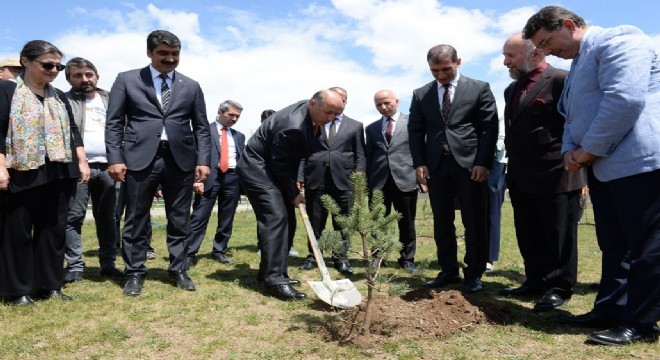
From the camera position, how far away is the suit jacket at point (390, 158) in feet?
21.1

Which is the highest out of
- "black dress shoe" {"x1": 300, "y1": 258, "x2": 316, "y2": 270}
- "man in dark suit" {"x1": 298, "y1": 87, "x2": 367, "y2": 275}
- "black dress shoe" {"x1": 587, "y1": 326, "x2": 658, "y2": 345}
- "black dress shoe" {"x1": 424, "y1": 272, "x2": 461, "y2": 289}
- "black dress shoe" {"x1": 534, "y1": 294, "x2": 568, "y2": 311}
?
"man in dark suit" {"x1": 298, "y1": 87, "x2": 367, "y2": 275}

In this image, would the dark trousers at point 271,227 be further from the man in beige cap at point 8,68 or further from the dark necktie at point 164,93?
the man in beige cap at point 8,68

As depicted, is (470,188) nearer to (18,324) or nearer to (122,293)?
(122,293)

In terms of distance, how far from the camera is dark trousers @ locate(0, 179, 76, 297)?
13.8 feet

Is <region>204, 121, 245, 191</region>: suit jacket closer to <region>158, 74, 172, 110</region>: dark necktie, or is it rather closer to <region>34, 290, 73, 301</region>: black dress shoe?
<region>158, 74, 172, 110</region>: dark necktie

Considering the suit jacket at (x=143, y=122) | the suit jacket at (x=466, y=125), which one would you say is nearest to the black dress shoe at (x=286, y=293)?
the suit jacket at (x=143, y=122)

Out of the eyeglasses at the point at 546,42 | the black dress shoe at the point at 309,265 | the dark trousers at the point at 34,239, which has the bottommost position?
the black dress shoe at the point at 309,265

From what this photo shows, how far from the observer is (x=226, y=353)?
10.5 ft

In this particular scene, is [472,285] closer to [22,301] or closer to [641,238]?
[641,238]

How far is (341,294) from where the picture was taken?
4.01 meters

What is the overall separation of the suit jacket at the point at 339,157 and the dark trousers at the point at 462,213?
4.94 ft

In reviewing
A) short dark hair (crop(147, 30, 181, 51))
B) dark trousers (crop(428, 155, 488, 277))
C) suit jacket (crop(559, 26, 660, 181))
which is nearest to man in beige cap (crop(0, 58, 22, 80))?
short dark hair (crop(147, 30, 181, 51))

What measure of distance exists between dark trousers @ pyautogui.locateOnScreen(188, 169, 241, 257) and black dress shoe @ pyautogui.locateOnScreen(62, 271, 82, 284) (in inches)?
55.9

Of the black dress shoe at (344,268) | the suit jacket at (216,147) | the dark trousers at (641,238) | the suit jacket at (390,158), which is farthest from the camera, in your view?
the suit jacket at (216,147)
